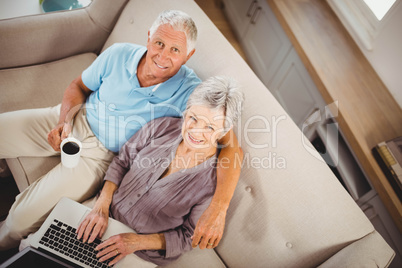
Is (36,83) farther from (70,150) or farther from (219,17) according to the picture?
(219,17)

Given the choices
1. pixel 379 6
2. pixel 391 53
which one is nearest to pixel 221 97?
pixel 391 53

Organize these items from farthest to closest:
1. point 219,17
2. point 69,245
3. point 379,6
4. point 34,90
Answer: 1. point 219,17
2. point 379,6
3. point 34,90
4. point 69,245

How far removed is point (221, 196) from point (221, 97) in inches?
14.7

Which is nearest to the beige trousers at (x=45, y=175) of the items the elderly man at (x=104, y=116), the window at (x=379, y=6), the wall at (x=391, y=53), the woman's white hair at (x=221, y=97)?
the elderly man at (x=104, y=116)

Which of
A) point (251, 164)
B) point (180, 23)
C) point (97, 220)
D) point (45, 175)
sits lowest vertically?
point (97, 220)

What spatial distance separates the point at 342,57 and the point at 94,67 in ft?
5.03

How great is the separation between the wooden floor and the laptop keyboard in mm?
2343

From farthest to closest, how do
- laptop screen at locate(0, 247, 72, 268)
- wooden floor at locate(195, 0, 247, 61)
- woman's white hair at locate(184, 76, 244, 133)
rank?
1. wooden floor at locate(195, 0, 247, 61)
2. woman's white hair at locate(184, 76, 244, 133)
3. laptop screen at locate(0, 247, 72, 268)

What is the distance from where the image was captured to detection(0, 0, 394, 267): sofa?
1.05 meters

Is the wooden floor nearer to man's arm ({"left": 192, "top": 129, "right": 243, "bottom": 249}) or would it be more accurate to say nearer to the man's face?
the man's face

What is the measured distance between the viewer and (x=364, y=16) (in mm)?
1838

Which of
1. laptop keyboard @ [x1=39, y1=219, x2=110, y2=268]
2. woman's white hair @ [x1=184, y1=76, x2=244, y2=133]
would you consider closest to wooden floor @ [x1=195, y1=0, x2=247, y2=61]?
woman's white hair @ [x1=184, y1=76, x2=244, y2=133]

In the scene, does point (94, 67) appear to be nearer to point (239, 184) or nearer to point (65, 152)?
point (65, 152)

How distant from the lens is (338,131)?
65.9 inches
